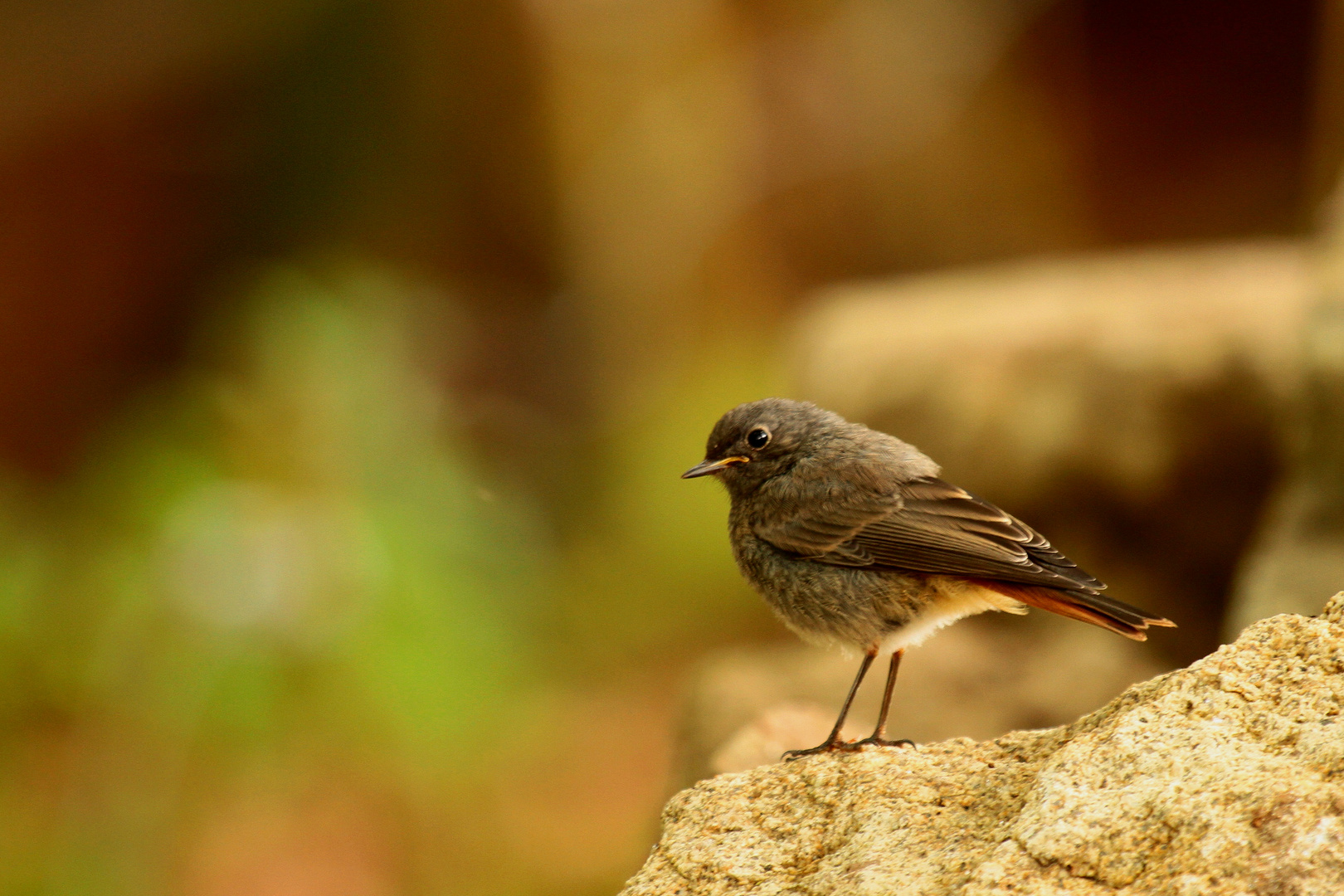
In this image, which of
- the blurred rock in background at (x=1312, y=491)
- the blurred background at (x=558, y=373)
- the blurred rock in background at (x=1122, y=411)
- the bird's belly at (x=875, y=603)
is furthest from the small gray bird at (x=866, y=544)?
the blurred rock in background at (x=1122, y=411)

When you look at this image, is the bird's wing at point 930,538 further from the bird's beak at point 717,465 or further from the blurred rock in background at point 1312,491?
the blurred rock in background at point 1312,491

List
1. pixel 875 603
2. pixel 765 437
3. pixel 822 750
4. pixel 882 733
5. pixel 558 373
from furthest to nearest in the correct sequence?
pixel 558 373 → pixel 765 437 → pixel 875 603 → pixel 882 733 → pixel 822 750

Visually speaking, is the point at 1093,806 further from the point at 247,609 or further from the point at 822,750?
the point at 247,609

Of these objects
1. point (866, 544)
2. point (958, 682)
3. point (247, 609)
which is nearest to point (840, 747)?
point (866, 544)

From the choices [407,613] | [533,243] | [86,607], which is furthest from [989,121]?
[86,607]

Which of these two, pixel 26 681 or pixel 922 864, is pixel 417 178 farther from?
pixel 922 864

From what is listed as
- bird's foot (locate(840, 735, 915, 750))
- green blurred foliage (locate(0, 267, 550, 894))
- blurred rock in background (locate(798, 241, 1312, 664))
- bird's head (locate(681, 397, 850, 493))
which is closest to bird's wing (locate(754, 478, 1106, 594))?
bird's head (locate(681, 397, 850, 493))
